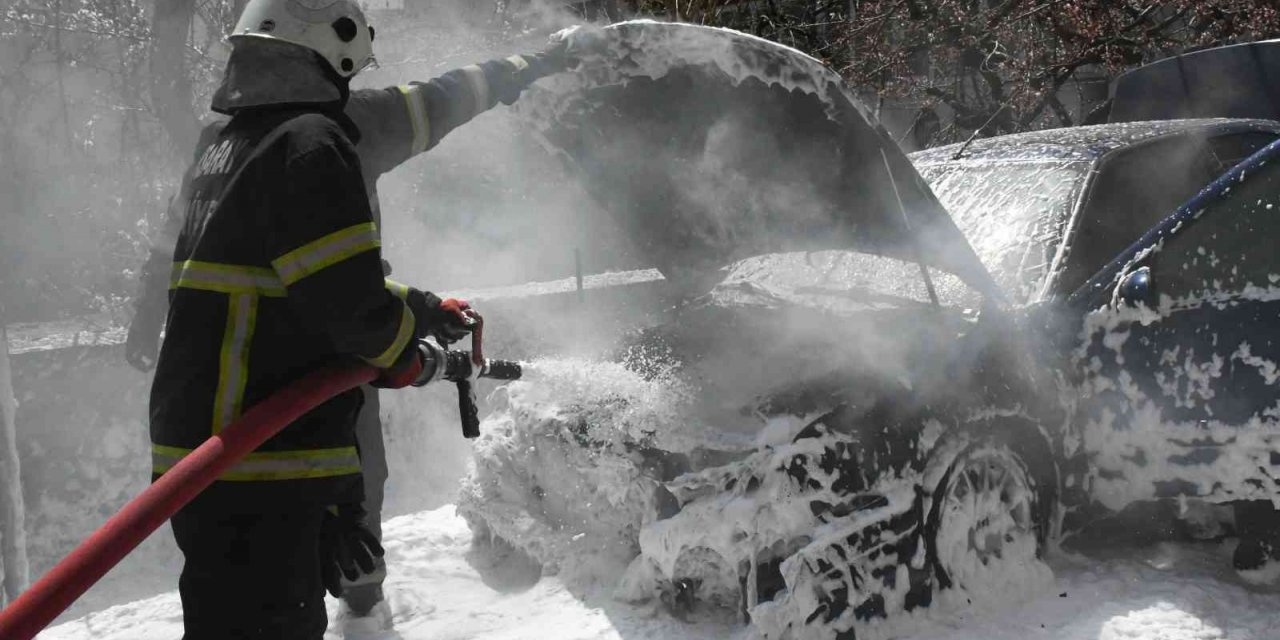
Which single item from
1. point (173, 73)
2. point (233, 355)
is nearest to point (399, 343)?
point (233, 355)

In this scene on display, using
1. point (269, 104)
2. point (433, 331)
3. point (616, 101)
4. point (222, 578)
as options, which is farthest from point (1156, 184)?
point (222, 578)

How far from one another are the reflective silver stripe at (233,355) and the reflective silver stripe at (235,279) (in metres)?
0.02

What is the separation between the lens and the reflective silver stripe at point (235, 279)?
2146 millimetres

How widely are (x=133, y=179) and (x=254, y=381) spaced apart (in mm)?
6733

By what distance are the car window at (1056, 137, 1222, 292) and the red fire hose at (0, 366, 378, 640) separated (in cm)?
254

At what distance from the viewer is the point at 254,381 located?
2.19 m

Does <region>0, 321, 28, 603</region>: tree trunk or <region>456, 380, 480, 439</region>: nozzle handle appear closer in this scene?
<region>456, 380, 480, 439</region>: nozzle handle

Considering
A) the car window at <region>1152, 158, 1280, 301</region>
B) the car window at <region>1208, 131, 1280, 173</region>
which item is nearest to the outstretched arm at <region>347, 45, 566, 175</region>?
the car window at <region>1152, 158, 1280, 301</region>

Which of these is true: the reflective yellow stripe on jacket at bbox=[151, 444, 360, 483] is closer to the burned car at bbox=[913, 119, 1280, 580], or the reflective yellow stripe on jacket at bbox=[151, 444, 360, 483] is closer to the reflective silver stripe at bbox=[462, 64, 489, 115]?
the reflective silver stripe at bbox=[462, 64, 489, 115]

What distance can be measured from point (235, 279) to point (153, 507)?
18.7 inches

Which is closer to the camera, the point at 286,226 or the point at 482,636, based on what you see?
the point at 286,226

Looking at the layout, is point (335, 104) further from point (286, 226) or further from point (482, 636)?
point (482, 636)

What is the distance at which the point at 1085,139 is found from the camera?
4109mm

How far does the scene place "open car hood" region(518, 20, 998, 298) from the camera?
10.3ft
